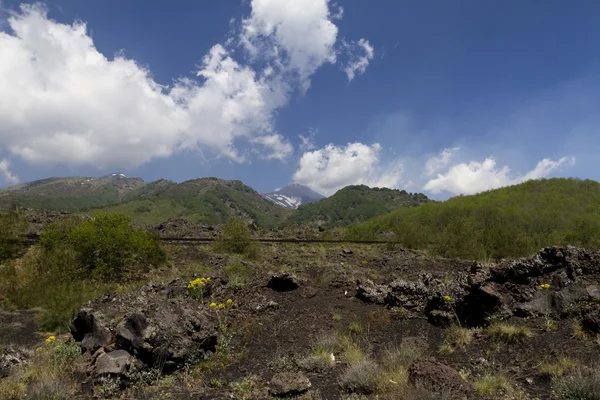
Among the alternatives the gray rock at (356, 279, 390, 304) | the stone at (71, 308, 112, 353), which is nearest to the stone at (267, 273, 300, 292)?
the gray rock at (356, 279, 390, 304)

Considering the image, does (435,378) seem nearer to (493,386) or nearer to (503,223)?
(493,386)

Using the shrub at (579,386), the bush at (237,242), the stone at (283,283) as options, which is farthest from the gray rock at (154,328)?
the bush at (237,242)

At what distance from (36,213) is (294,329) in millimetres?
36161

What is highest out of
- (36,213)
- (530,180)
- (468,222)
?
(530,180)

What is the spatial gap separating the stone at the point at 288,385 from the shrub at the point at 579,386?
378 centimetres

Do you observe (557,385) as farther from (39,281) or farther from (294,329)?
(39,281)

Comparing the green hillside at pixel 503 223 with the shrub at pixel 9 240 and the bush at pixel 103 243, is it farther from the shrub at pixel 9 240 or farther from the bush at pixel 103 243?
the shrub at pixel 9 240

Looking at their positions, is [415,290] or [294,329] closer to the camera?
[294,329]

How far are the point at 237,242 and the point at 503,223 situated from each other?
1510 inches

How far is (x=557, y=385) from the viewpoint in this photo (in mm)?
5254

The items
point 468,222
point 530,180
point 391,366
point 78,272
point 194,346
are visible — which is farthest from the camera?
point 530,180

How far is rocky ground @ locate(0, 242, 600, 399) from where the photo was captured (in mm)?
5895

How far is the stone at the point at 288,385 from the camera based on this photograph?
5.84m

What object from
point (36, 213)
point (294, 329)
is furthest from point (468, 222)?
point (36, 213)
